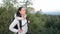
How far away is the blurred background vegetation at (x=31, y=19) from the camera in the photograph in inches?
374

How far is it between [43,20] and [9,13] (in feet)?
5.44

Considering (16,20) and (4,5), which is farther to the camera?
(4,5)

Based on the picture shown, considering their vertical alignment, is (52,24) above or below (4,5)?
below

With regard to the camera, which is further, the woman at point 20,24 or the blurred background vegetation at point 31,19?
the blurred background vegetation at point 31,19

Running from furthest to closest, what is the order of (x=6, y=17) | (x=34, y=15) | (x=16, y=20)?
(x=34, y=15) < (x=6, y=17) < (x=16, y=20)

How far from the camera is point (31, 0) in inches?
429

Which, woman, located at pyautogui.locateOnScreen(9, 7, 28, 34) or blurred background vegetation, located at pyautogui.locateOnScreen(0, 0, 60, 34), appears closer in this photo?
woman, located at pyautogui.locateOnScreen(9, 7, 28, 34)

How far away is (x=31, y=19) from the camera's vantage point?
33.4 feet

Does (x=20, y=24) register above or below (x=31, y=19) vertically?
above

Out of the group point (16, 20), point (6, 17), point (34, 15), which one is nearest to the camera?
point (16, 20)

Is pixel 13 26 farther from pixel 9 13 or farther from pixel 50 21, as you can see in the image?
pixel 50 21

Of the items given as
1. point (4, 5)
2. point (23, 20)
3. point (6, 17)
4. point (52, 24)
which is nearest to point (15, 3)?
point (4, 5)

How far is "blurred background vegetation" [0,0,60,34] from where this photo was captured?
9.51 metres

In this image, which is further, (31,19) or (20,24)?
(31,19)
